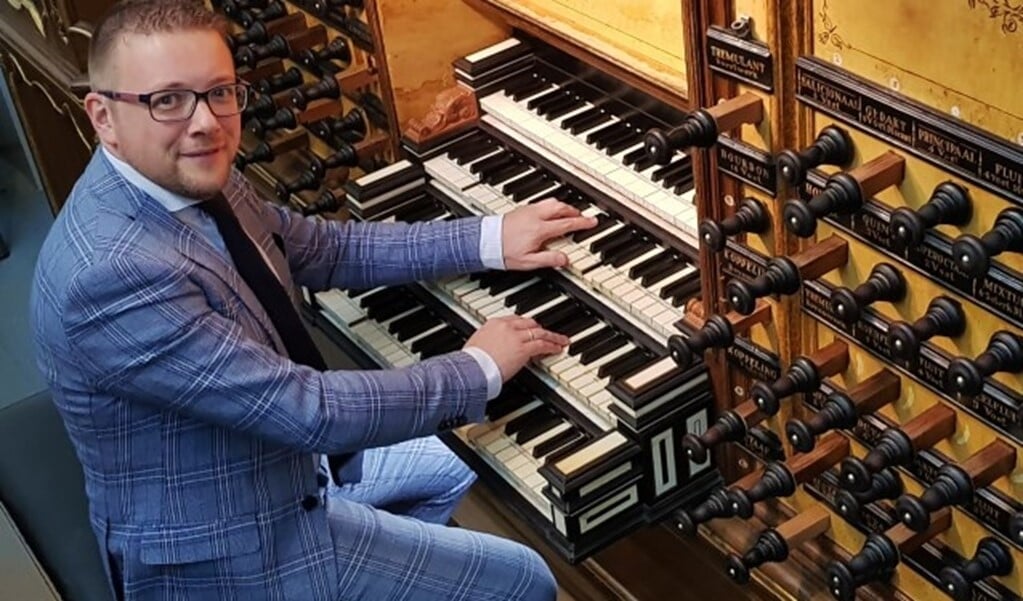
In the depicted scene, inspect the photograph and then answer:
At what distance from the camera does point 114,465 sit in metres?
2.56

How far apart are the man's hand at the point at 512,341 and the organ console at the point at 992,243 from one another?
99cm

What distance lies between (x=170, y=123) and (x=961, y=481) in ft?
4.34

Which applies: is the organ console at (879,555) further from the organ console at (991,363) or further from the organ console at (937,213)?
the organ console at (937,213)

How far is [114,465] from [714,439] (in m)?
1.02

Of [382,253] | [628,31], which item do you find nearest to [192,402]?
[382,253]

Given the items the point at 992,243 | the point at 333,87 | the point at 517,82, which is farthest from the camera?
the point at 333,87

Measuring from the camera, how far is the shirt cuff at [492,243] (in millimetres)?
3025

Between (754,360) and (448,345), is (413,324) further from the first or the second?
(754,360)

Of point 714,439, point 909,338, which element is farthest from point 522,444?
point 909,338

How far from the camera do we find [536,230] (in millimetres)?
3049

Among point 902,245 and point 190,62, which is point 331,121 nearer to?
point 190,62

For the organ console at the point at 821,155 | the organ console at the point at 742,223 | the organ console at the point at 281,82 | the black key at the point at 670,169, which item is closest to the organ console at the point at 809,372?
the organ console at the point at 742,223

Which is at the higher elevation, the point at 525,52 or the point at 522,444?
Answer: the point at 525,52

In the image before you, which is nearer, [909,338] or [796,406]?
[909,338]
